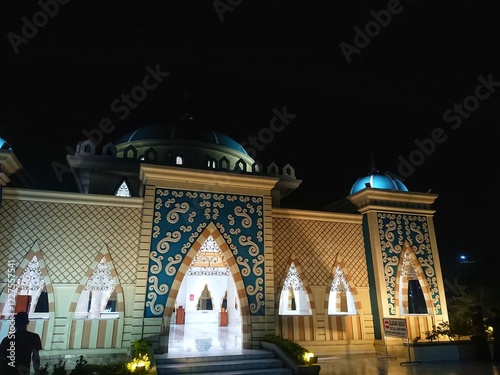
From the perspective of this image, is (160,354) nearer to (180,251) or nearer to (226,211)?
(180,251)

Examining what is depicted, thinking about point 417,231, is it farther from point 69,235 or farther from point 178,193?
point 69,235

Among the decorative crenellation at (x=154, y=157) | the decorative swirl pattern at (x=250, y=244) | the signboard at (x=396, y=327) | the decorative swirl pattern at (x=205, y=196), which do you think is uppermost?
the decorative crenellation at (x=154, y=157)

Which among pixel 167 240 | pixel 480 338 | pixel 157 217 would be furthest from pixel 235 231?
pixel 480 338

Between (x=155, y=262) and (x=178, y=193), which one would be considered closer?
(x=155, y=262)

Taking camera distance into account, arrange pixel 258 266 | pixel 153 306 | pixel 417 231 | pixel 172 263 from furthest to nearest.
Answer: pixel 417 231 → pixel 258 266 → pixel 172 263 → pixel 153 306

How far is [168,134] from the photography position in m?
13.9

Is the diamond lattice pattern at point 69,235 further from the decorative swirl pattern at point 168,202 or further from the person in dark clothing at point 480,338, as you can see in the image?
the person in dark clothing at point 480,338

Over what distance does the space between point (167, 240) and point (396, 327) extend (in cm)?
550

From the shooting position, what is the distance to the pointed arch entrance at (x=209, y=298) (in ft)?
27.1

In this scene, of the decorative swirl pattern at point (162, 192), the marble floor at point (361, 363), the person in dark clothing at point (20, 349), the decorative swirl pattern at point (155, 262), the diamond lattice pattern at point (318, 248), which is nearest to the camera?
the person in dark clothing at point (20, 349)

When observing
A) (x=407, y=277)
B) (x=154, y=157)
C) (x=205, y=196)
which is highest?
(x=154, y=157)

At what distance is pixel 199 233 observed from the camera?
8.47m

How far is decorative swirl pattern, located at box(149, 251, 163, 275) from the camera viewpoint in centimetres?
799

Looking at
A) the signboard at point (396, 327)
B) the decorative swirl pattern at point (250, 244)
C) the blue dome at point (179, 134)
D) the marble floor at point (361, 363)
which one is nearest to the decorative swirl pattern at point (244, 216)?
the decorative swirl pattern at point (250, 244)
